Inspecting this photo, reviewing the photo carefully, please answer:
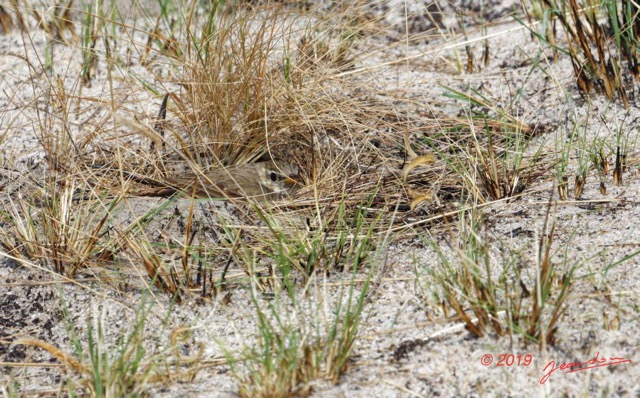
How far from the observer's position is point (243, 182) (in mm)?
3090

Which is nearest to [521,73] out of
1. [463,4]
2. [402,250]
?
[463,4]

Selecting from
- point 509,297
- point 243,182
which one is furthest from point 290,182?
point 509,297

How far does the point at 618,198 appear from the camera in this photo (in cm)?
263

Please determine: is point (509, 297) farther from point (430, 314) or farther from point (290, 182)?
point (290, 182)

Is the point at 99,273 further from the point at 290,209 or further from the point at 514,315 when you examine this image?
the point at 514,315

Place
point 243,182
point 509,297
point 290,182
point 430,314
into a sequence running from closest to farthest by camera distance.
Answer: point 509,297, point 430,314, point 243,182, point 290,182

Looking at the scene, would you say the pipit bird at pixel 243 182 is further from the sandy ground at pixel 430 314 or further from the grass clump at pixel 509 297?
the grass clump at pixel 509 297

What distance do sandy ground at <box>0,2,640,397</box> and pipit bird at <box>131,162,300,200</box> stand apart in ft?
0.39

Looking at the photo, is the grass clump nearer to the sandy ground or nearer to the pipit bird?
the sandy ground

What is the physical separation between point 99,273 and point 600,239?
139 centimetres

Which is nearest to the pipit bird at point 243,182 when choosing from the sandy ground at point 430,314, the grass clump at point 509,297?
the sandy ground at point 430,314

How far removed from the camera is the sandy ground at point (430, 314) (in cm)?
192

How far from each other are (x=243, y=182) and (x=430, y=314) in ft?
3.71

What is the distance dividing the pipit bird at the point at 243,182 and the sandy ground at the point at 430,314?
0.12 metres
